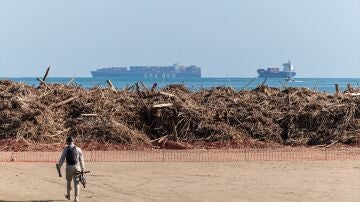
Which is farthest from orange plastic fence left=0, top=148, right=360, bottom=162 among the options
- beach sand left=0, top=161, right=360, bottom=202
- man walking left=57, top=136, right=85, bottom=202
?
man walking left=57, top=136, right=85, bottom=202

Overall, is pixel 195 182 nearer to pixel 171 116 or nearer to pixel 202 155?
pixel 202 155

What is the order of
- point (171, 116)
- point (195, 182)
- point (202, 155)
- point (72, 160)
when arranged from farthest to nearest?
point (171, 116), point (202, 155), point (195, 182), point (72, 160)

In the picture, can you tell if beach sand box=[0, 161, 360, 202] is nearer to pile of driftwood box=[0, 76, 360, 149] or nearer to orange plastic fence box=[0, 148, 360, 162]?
orange plastic fence box=[0, 148, 360, 162]

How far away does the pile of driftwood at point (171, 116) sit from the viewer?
80.2 feet

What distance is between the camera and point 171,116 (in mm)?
25750

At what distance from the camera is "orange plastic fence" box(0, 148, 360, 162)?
20312 mm

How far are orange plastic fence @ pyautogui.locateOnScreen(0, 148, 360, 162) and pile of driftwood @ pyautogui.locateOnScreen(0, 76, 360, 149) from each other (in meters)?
1.44

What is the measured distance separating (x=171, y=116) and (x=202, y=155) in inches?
172

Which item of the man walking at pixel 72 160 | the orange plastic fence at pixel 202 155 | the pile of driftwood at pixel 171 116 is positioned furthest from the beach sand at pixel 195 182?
the pile of driftwood at pixel 171 116

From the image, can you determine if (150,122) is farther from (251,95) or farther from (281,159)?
(281,159)

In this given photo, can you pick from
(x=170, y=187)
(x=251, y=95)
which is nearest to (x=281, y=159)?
(x=170, y=187)

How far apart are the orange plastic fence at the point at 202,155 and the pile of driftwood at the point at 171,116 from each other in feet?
4.71

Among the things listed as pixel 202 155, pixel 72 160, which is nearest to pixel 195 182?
pixel 72 160

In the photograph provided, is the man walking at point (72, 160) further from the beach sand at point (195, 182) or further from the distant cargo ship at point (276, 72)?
the distant cargo ship at point (276, 72)
